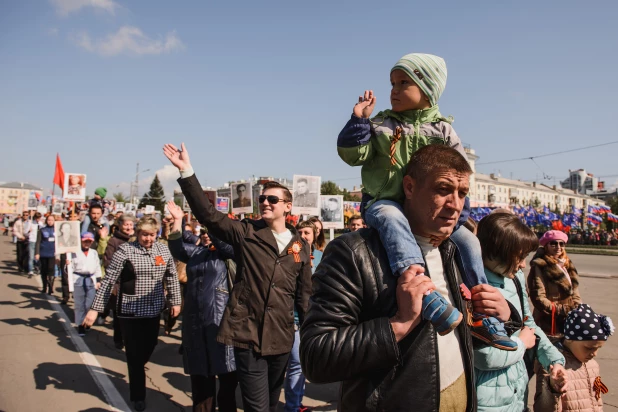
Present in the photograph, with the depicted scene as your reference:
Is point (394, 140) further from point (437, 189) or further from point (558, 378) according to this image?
point (558, 378)

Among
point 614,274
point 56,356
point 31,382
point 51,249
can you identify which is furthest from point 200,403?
point 614,274

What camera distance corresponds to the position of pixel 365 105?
→ 192 cm

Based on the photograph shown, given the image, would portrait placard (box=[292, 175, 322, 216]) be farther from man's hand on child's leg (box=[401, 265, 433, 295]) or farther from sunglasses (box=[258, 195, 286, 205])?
man's hand on child's leg (box=[401, 265, 433, 295])

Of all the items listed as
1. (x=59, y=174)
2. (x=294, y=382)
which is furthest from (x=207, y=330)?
(x=59, y=174)

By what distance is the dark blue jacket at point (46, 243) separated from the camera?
39.6ft

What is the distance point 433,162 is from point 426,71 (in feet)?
1.79

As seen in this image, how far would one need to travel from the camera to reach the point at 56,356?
6648mm

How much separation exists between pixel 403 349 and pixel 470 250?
621 millimetres

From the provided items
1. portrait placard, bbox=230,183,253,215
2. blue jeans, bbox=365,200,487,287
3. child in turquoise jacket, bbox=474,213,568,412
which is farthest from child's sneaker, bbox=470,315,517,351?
portrait placard, bbox=230,183,253,215

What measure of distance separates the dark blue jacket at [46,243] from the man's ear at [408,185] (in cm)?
1242

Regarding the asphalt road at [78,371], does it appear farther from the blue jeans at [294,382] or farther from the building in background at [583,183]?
the building in background at [583,183]

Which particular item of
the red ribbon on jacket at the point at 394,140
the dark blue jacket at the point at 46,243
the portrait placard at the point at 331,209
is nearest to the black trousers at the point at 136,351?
the red ribbon on jacket at the point at 394,140

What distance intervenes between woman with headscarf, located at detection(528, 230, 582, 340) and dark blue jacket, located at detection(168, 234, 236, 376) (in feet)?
11.0

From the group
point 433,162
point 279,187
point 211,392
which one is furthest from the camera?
point 211,392
